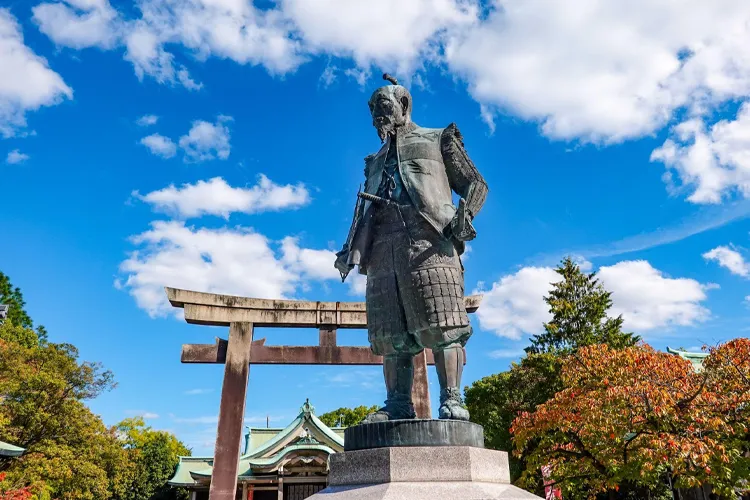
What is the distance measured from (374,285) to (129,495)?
30.3 metres

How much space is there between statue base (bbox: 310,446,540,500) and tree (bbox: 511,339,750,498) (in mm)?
7623

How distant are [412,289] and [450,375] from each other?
0.66m

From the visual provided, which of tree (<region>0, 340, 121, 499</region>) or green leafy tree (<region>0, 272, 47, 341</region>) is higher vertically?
green leafy tree (<region>0, 272, 47, 341</region>)

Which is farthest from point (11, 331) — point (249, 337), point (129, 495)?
point (249, 337)

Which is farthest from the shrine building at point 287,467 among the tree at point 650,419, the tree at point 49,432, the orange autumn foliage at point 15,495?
the tree at point 650,419

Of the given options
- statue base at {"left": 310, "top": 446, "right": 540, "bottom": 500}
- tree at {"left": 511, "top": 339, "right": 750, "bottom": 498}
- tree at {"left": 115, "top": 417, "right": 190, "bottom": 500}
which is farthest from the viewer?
tree at {"left": 115, "top": 417, "right": 190, "bottom": 500}

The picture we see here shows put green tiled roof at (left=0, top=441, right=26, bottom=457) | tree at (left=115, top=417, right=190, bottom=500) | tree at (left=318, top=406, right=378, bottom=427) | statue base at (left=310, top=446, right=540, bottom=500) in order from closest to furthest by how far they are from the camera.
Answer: statue base at (left=310, top=446, right=540, bottom=500)
green tiled roof at (left=0, top=441, right=26, bottom=457)
tree at (left=115, top=417, right=190, bottom=500)
tree at (left=318, top=406, right=378, bottom=427)

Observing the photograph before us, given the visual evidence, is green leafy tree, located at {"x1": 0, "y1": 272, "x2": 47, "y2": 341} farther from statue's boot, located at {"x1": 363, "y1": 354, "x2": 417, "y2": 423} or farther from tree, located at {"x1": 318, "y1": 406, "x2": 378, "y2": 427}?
statue's boot, located at {"x1": 363, "y1": 354, "x2": 417, "y2": 423}

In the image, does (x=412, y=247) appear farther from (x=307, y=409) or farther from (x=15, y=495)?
(x=307, y=409)

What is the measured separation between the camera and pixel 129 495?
91.4 ft

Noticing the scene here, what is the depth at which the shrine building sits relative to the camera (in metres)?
18.6

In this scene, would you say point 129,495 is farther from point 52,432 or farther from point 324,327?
point 324,327

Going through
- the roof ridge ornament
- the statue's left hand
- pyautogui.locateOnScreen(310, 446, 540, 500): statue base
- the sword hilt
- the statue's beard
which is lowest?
pyautogui.locateOnScreen(310, 446, 540, 500): statue base

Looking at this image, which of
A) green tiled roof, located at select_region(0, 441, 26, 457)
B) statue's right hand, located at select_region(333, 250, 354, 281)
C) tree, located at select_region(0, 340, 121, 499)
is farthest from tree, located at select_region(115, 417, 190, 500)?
statue's right hand, located at select_region(333, 250, 354, 281)
